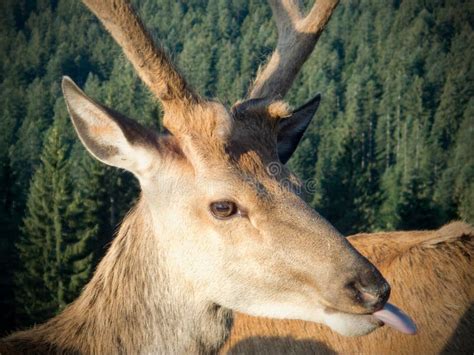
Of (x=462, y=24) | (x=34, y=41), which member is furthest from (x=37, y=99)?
(x=462, y=24)

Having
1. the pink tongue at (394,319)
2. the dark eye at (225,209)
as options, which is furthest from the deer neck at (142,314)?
the pink tongue at (394,319)

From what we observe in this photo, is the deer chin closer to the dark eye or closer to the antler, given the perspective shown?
the dark eye

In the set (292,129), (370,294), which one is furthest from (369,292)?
(292,129)

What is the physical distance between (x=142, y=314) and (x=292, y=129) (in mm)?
2411

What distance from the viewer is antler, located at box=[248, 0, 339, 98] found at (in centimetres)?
501

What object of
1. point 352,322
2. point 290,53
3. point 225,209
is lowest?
point 352,322

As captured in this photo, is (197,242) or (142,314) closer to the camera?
(197,242)

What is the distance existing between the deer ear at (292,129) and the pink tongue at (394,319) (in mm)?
1984

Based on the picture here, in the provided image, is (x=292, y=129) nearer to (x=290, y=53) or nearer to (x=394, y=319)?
(x=290, y=53)

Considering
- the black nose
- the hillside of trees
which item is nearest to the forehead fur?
the hillside of trees

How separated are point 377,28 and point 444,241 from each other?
169624 millimetres

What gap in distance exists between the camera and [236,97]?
2236cm

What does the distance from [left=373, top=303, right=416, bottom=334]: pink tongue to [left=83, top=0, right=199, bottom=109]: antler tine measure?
250 centimetres

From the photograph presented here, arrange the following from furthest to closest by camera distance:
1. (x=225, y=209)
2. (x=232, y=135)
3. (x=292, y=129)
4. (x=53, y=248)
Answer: (x=53, y=248) → (x=292, y=129) → (x=232, y=135) → (x=225, y=209)
